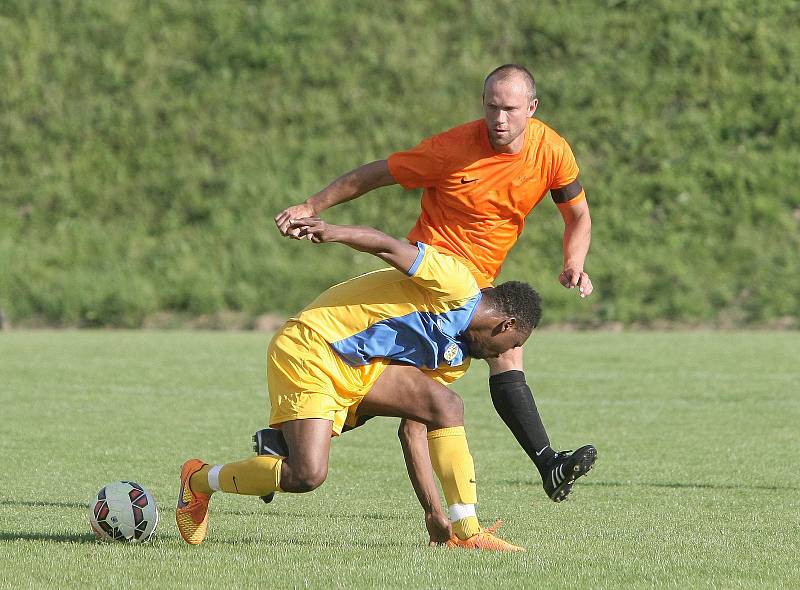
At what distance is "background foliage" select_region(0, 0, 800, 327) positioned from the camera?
21.7 metres

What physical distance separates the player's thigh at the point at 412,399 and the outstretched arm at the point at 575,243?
1.29 m

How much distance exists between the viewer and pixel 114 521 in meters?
6.29

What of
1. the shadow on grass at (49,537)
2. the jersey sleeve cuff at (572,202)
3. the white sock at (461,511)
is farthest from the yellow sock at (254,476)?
the jersey sleeve cuff at (572,202)

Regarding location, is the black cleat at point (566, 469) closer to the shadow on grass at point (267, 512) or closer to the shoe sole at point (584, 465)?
the shoe sole at point (584, 465)

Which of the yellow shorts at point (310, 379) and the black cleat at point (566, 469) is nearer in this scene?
the yellow shorts at point (310, 379)

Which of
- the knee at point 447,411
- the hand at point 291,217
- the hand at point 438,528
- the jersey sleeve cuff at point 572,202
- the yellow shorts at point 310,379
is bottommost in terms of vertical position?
the hand at point 438,528

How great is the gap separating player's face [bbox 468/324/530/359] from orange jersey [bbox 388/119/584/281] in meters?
0.89

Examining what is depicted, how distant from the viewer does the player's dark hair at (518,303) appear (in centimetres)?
618

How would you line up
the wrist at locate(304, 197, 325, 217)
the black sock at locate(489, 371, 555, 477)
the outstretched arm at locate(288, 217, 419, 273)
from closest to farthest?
the outstretched arm at locate(288, 217, 419, 273), the wrist at locate(304, 197, 325, 217), the black sock at locate(489, 371, 555, 477)

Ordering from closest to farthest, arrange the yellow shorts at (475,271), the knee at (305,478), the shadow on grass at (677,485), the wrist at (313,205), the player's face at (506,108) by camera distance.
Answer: the knee at (305,478) → the wrist at (313,205) → the player's face at (506,108) → the yellow shorts at (475,271) → the shadow on grass at (677,485)

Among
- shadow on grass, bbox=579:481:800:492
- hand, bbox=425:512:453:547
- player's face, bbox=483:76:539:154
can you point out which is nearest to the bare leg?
hand, bbox=425:512:453:547

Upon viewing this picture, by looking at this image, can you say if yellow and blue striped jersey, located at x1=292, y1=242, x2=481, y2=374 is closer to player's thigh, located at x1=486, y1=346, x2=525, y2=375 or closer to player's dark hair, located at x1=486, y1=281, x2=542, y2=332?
player's dark hair, located at x1=486, y1=281, x2=542, y2=332

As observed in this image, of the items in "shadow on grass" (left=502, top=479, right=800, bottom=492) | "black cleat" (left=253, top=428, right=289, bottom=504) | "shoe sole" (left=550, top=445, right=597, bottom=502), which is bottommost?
"shadow on grass" (left=502, top=479, right=800, bottom=492)

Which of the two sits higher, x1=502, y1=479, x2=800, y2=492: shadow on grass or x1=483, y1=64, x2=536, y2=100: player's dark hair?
x1=483, y1=64, x2=536, y2=100: player's dark hair
